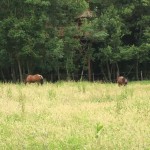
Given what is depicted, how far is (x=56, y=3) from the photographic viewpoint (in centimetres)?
3347

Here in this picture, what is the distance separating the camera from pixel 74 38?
3534 cm

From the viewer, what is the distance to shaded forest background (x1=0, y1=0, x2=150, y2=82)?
32312mm

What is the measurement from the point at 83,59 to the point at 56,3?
5902 mm

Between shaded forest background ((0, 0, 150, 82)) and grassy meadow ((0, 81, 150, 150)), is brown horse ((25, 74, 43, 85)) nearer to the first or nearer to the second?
shaded forest background ((0, 0, 150, 82))

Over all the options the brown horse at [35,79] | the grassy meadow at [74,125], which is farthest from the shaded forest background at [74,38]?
the grassy meadow at [74,125]

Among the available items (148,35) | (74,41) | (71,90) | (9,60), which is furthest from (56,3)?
(71,90)

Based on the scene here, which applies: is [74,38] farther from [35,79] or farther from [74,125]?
[74,125]

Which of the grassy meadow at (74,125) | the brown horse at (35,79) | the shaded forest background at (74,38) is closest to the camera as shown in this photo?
the grassy meadow at (74,125)

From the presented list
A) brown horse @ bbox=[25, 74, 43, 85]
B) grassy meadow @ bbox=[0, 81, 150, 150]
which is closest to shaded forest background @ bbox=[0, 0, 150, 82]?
brown horse @ bbox=[25, 74, 43, 85]

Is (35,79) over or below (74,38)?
below

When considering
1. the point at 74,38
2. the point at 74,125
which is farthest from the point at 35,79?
the point at 74,125

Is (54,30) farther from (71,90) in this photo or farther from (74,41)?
(71,90)

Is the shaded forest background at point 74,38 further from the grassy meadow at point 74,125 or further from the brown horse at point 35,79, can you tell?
the grassy meadow at point 74,125

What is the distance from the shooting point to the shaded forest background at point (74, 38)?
32.3 m
